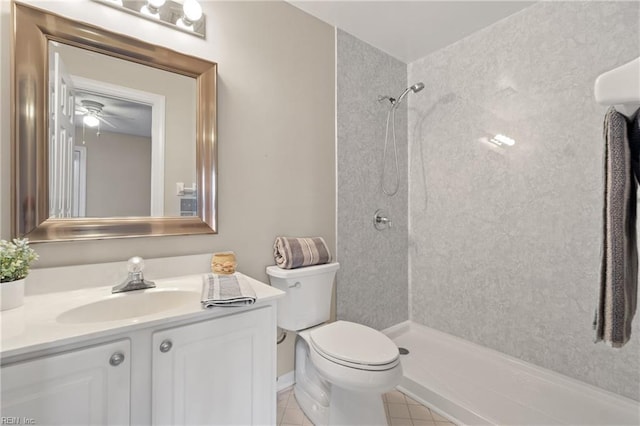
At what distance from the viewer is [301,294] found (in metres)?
1.51

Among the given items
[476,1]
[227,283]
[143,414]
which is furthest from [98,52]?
[476,1]

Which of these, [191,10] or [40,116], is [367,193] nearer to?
[191,10]

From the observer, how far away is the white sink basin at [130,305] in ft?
3.18

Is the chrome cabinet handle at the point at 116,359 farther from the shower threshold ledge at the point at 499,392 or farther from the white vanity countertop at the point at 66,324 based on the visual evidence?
the shower threshold ledge at the point at 499,392

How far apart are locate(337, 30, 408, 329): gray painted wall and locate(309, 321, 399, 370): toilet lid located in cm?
50

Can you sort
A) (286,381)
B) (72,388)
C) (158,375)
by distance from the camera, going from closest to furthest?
(72,388) → (158,375) → (286,381)

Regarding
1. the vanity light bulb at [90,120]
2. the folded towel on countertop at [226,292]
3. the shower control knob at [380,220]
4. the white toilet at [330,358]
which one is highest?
the vanity light bulb at [90,120]

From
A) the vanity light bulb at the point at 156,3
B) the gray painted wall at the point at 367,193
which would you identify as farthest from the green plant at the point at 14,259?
the gray painted wall at the point at 367,193

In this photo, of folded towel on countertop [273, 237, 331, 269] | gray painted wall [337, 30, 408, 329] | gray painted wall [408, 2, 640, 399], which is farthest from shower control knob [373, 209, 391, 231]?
folded towel on countertop [273, 237, 331, 269]

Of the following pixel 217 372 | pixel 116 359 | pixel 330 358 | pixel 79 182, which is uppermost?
pixel 79 182

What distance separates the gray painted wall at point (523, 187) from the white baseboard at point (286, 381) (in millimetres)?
1167

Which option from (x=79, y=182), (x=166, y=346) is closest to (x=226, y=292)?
(x=166, y=346)

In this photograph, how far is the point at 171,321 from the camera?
0.84 meters

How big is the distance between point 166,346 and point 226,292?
0.23 meters
